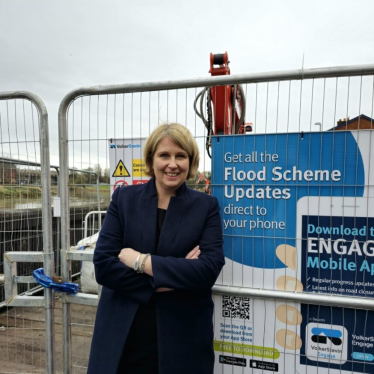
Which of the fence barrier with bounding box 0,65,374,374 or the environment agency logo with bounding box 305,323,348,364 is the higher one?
the fence barrier with bounding box 0,65,374,374

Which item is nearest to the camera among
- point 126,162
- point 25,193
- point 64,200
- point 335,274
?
point 335,274

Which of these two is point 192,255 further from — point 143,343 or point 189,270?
point 143,343

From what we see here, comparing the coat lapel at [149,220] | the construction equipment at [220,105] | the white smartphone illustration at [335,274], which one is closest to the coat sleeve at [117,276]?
the coat lapel at [149,220]

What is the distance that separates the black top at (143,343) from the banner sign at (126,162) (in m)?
0.89

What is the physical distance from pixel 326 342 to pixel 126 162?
1.77 m

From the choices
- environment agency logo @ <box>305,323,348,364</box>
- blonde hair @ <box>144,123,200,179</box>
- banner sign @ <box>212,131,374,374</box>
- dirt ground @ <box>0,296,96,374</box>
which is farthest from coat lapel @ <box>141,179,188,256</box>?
dirt ground @ <box>0,296,96,374</box>

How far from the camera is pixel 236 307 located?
2191 mm

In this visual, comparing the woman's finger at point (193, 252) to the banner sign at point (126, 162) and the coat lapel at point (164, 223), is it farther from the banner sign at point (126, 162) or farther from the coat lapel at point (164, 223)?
the banner sign at point (126, 162)

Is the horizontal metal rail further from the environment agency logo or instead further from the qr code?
the environment agency logo

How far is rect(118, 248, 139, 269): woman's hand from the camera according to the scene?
66.0 inches

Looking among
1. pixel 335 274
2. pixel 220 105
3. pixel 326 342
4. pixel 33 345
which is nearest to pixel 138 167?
pixel 220 105

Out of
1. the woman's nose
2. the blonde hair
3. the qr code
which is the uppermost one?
the blonde hair

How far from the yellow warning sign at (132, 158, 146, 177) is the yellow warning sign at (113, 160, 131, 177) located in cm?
5

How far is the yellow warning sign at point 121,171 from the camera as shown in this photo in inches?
90.5
